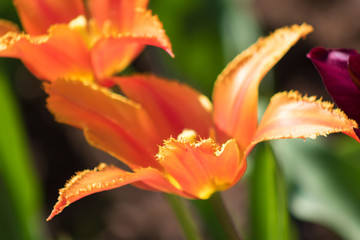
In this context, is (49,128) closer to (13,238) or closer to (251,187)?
(13,238)

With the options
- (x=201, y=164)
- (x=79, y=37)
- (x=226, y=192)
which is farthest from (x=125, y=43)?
(x=226, y=192)

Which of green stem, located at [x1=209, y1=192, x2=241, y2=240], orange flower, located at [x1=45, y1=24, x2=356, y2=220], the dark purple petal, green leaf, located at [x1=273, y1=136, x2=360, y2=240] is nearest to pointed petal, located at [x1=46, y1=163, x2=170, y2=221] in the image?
orange flower, located at [x1=45, y1=24, x2=356, y2=220]

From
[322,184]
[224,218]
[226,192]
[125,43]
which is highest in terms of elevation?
[125,43]

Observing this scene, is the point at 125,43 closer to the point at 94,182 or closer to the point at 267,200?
the point at 94,182

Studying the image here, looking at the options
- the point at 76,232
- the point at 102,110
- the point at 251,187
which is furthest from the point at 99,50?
the point at 76,232

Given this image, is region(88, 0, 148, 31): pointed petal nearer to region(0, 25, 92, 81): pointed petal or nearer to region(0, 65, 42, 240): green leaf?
region(0, 25, 92, 81): pointed petal

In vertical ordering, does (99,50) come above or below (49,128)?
above
